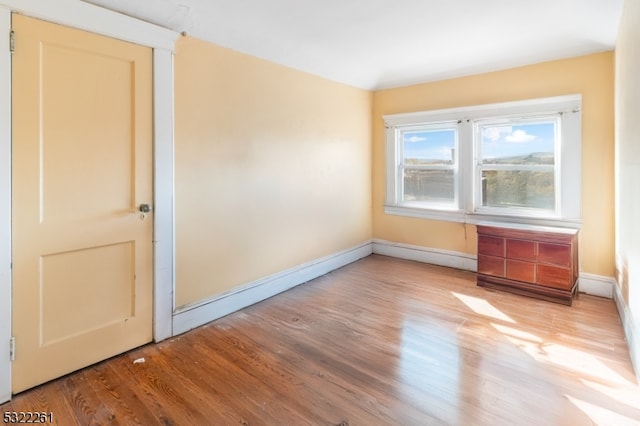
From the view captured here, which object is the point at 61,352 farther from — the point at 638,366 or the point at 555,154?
the point at 555,154

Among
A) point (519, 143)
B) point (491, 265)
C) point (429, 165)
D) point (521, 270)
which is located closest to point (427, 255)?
point (491, 265)

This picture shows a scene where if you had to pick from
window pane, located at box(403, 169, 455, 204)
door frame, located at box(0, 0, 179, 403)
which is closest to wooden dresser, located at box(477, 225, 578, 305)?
window pane, located at box(403, 169, 455, 204)

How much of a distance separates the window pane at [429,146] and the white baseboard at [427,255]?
44.3 inches

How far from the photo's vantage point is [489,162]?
403cm

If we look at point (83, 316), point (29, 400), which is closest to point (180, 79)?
point (83, 316)

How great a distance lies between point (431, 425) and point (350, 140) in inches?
134

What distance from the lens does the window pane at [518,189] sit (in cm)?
367

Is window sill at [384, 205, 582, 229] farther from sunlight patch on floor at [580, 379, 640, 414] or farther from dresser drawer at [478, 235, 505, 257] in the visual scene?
sunlight patch on floor at [580, 379, 640, 414]

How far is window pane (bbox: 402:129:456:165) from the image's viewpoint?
4324 mm

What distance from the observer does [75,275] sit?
2.13m

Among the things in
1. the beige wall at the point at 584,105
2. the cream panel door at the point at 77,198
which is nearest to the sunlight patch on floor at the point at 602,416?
the beige wall at the point at 584,105

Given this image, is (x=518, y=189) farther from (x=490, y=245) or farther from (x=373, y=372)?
(x=373, y=372)

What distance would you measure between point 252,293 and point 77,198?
1.62m

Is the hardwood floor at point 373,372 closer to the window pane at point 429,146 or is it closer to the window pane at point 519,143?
the window pane at point 519,143
